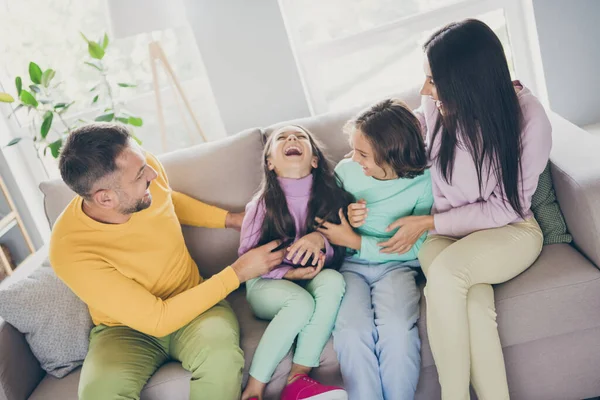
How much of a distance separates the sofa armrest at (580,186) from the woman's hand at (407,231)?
395mm

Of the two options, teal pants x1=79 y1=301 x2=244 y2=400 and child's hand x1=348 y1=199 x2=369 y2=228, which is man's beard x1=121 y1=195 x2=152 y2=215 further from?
child's hand x1=348 y1=199 x2=369 y2=228

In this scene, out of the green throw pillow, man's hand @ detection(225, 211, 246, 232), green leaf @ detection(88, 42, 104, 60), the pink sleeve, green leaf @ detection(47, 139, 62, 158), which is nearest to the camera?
the pink sleeve

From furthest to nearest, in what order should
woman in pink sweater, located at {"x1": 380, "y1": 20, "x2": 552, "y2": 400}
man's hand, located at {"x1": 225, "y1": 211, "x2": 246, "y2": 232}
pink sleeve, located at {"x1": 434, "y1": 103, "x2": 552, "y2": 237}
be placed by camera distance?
man's hand, located at {"x1": 225, "y1": 211, "x2": 246, "y2": 232} → pink sleeve, located at {"x1": 434, "y1": 103, "x2": 552, "y2": 237} → woman in pink sweater, located at {"x1": 380, "y1": 20, "x2": 552, "y2": 400}

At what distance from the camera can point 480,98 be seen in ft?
5.32

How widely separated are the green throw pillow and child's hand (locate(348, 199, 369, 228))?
1.71 feet

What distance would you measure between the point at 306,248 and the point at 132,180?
0.57 m

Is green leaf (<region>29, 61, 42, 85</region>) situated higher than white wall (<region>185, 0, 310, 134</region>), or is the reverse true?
green leaf (<region>29, 61, 42, 85</region>)

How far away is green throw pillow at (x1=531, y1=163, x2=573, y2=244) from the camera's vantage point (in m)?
1.75

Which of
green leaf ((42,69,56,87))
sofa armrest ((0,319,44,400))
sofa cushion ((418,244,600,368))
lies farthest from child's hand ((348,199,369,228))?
green leaf ((42,69,56,87))

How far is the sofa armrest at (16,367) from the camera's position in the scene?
172cm

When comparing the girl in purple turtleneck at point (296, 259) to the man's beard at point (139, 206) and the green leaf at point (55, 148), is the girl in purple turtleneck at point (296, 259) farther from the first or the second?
the green leaf at point (55, 148)

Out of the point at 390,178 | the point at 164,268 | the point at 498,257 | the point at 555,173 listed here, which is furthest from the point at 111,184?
the point at 555,173

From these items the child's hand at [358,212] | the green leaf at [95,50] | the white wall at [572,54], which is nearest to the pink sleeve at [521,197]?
the child's hand at [358,212]

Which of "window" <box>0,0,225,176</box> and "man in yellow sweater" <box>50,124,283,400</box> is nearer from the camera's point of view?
"man in yellow sweater" <box>50,124,283,400</box>
